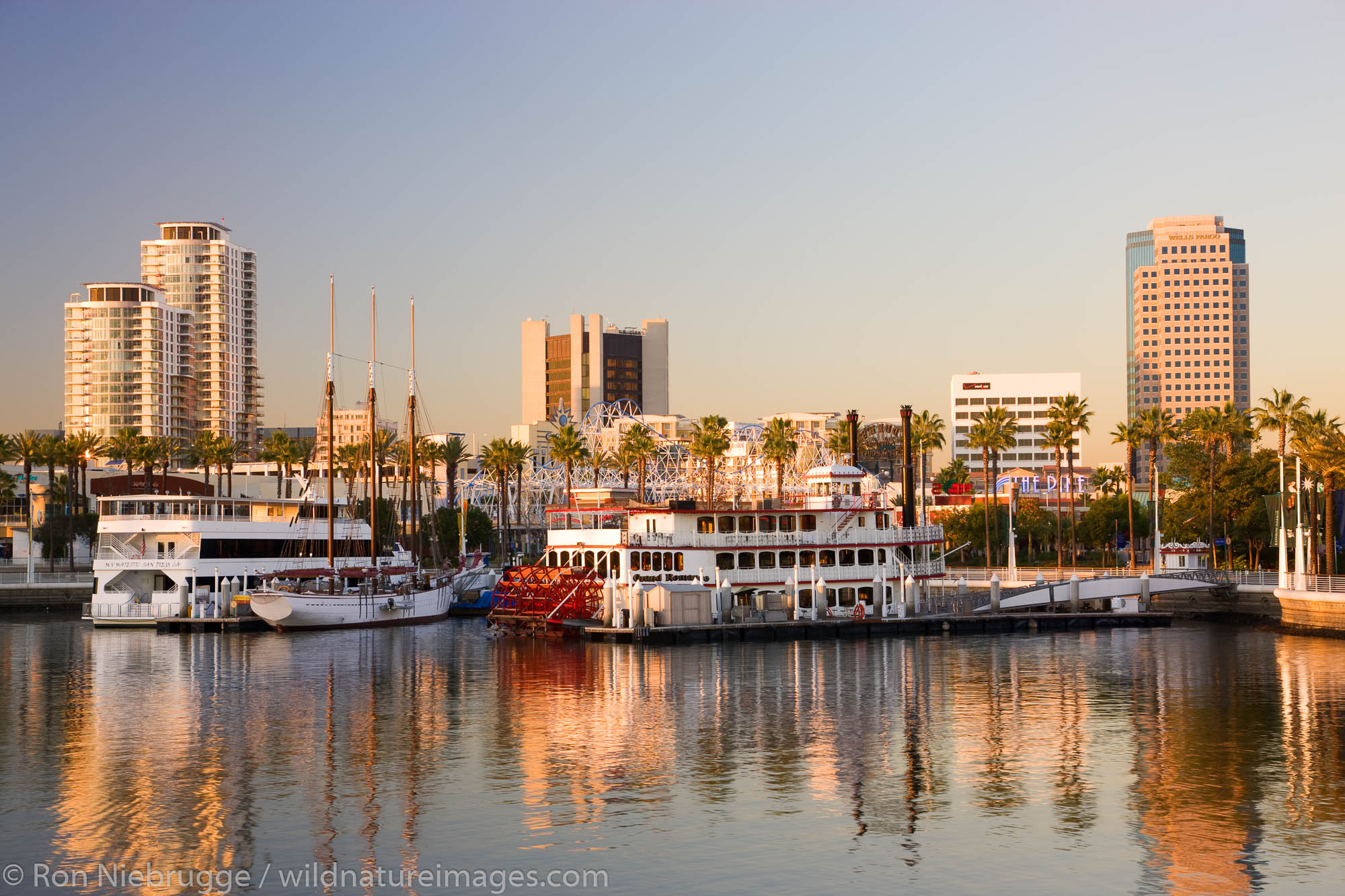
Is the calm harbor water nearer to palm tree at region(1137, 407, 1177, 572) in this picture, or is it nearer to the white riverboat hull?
the white riverboat hull

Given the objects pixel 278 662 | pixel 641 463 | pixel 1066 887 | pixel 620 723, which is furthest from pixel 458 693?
pixel 641 463

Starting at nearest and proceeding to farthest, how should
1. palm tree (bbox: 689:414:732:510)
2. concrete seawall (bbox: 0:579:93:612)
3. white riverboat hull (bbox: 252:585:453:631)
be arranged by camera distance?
white riverboat hull (bbox: 252:585:453:631) → concrete seawall (bbox: 0:579:93:612) → palm tree (bbox: 689:414:732:510)

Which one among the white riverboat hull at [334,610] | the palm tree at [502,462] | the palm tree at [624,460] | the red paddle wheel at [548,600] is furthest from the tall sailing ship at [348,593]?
the palm tree at [502,462]

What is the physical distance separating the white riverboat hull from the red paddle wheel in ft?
32.4

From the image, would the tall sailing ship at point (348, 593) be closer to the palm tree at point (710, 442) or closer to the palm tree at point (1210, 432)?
the palm tree at point (710, 442)

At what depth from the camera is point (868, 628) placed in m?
68.2

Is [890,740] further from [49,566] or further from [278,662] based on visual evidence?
[49,566]

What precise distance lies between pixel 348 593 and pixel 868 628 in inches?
1210

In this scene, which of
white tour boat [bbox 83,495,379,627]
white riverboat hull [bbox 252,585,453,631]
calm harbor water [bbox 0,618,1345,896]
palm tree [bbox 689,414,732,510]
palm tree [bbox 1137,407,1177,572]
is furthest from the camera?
palm tree [bbox 689,414,732,510]

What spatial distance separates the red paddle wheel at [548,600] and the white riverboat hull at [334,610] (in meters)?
9.88

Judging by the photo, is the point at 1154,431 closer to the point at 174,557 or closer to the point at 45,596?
the point at 174,557

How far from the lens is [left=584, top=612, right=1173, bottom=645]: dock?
212 ft

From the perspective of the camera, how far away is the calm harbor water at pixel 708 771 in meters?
25.6

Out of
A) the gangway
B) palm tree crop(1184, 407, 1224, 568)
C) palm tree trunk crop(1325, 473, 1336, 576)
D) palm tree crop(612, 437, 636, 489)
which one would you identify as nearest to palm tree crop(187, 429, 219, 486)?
palm tree crop(612, 437, 636, 489)
